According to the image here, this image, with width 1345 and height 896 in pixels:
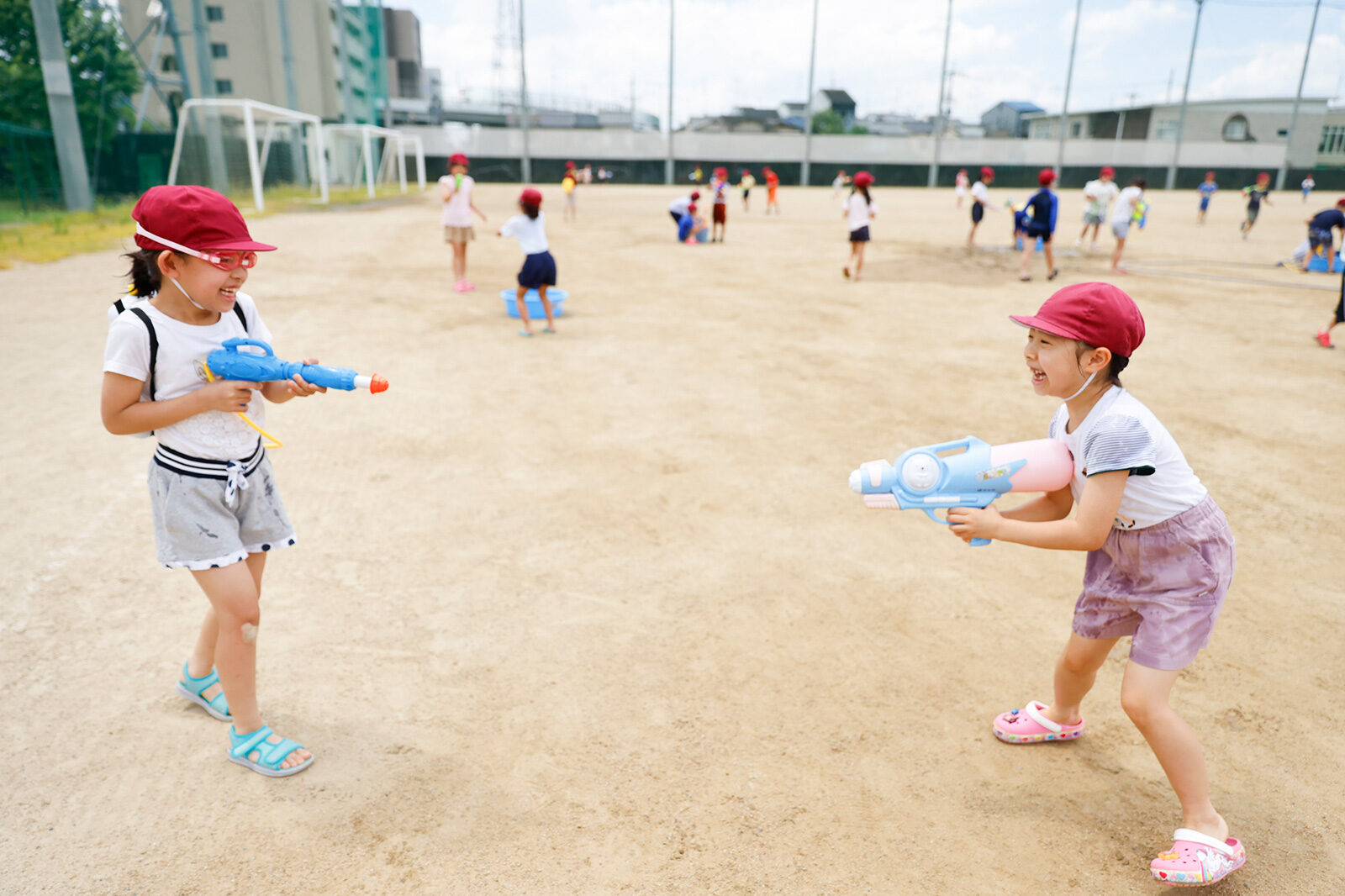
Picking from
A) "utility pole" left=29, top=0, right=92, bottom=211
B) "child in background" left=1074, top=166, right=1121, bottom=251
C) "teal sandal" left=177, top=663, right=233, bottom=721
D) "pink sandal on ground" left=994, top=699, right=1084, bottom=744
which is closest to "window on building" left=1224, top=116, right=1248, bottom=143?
"child in background" left=1074, top=166, right=1121, bottom=251

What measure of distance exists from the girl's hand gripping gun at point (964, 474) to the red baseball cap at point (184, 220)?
1794 mm

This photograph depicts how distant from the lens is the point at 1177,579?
2.23m

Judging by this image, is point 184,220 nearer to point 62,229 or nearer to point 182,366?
point 182,366

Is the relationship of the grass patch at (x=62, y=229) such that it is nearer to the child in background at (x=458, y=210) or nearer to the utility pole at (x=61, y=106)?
the utility pole at (x=61, y=106)

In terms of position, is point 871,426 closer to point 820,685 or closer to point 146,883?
point 820,685

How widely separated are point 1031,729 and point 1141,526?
0.95 metres

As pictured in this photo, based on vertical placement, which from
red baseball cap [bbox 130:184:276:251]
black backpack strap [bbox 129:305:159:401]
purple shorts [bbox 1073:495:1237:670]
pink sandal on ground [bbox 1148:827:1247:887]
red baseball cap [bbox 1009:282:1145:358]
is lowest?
pink sandal on ground [bbox 1148:827:1247:887]

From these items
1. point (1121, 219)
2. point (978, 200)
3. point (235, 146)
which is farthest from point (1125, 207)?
point (235, 146)

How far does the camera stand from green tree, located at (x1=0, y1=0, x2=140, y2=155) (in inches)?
1016

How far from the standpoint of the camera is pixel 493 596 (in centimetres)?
371

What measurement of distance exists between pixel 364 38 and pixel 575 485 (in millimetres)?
44501

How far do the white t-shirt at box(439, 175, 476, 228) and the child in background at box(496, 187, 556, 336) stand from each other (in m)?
2.31

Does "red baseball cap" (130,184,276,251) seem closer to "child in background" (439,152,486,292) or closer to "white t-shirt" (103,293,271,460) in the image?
"white t-shirt" (103,293,271,460)

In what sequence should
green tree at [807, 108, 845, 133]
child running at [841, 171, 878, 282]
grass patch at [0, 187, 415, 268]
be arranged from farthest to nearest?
green tree at [807, 108, 845, 133] → grass patch at [0, 187, 415, 268] → child running at [841, 171, 878, 282]
